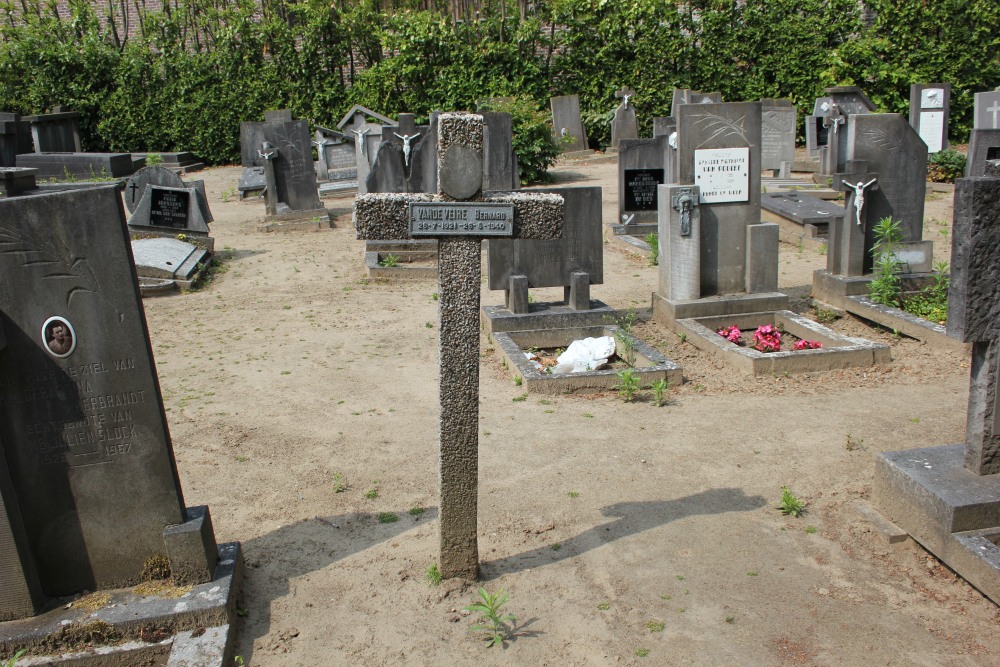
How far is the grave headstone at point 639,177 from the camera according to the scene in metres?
11.8

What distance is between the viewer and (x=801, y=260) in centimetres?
1073

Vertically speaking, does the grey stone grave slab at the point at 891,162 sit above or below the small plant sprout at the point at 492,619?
above

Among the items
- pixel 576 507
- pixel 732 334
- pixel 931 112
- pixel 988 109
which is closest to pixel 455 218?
pixel 576 507

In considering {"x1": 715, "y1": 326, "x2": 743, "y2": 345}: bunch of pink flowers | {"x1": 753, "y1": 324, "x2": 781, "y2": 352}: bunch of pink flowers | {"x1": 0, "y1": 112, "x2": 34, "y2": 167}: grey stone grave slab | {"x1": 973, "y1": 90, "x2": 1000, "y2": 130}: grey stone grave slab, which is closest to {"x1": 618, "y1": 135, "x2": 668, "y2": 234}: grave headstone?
{"x1": 715, "y1": 326, "x2": 743, "y2": 345}: bunch of pink flowers

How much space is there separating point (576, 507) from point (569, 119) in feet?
61.4

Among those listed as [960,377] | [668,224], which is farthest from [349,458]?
[960,377]

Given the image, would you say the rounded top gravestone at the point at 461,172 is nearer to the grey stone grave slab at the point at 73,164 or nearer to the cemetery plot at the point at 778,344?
the cemetery plot at the point at 778,344

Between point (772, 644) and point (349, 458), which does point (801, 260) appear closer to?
point (349, 458)

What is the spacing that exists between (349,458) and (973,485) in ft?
11.3

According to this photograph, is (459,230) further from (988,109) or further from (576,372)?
(988,109)

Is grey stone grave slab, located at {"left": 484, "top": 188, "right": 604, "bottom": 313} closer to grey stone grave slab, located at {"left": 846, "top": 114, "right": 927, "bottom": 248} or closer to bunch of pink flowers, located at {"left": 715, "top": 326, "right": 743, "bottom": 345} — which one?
bunch of pink flowers, located at {"left": 715, "top": 326, "right": 743, "bottom": 345}

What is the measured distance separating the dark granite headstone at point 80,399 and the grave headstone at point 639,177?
9.29 m

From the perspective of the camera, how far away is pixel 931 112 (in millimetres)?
16828

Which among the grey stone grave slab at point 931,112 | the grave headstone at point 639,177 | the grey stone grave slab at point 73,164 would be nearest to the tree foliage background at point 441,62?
the grey stone grave slab at point 931,112
